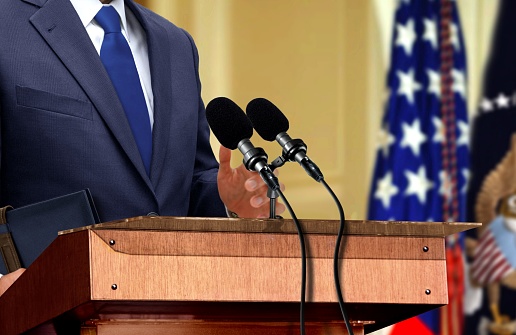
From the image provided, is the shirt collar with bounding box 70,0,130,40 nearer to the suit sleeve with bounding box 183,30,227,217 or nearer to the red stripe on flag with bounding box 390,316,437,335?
the suit sleeve with bounding box 183,30,227,217

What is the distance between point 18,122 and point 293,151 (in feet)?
2.39

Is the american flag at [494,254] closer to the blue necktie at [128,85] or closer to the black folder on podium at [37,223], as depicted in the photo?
the blue necktie at [128,85]

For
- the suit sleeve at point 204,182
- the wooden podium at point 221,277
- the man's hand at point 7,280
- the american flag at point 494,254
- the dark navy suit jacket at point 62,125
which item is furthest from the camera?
the american flag at point 494,254

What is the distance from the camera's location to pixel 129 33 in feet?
7.65

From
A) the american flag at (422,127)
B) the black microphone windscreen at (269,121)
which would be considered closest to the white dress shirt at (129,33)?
the black microphone windscreen at (269,121)

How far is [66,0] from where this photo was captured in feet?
7.14

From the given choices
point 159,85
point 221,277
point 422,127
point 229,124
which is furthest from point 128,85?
point 422,127

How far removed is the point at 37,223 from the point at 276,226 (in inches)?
22.4

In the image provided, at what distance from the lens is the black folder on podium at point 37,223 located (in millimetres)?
1823

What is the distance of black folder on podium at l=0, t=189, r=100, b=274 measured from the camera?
1823mm

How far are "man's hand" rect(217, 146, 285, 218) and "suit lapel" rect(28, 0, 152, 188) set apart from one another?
24 cm

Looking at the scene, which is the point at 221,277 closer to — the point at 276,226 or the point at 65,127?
the point at 276,226

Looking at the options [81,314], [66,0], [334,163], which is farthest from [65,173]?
[334,163]

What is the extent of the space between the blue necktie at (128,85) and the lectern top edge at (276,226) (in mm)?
704
